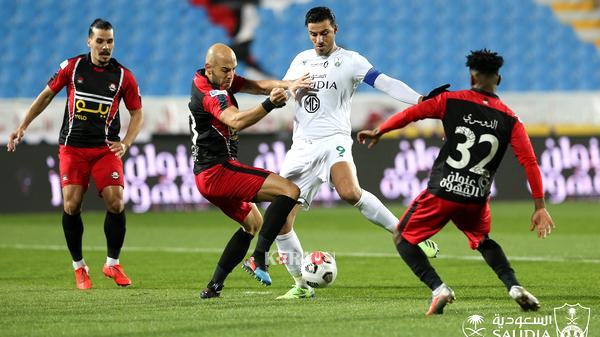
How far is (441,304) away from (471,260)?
13.5ft

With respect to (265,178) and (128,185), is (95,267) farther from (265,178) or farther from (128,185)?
(128,185)

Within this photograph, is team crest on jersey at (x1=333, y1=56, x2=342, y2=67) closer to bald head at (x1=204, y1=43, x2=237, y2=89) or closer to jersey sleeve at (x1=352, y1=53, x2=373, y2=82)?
jersey sleeve at (x1=352, y1=53, x2=373, y2=82)

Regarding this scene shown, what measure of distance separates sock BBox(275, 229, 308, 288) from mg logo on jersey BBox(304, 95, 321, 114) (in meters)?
1.00

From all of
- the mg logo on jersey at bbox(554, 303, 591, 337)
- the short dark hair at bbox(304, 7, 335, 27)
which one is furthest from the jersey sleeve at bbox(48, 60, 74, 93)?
the mg logo on jersey at bbox(554, 303, 591, 337)

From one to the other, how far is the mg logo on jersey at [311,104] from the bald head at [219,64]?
3.48 feet

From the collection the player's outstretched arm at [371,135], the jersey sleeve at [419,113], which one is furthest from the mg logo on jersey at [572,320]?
the player's outstretched arm at [371,135]

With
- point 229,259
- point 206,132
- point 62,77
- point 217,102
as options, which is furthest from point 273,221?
point 62,77

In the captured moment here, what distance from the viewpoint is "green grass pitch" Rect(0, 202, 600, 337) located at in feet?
18.6

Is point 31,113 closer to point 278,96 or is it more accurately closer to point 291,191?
point 291,191

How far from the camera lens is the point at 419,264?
6.11 m

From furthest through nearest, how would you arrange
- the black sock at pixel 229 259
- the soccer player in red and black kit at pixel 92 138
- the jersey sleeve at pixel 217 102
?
the soccer player in red and black kit at pixel 92 138, the black sock at pixel 229 259, the jersey sleeve at pixel 217 102

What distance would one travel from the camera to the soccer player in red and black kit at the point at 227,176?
6914 millimetres

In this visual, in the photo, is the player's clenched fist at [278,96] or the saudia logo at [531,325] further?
the player's clenched fist at [278,96]

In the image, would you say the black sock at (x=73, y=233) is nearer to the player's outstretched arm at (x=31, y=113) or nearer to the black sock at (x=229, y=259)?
the player's outstretched arm at (x=31, y=113)
